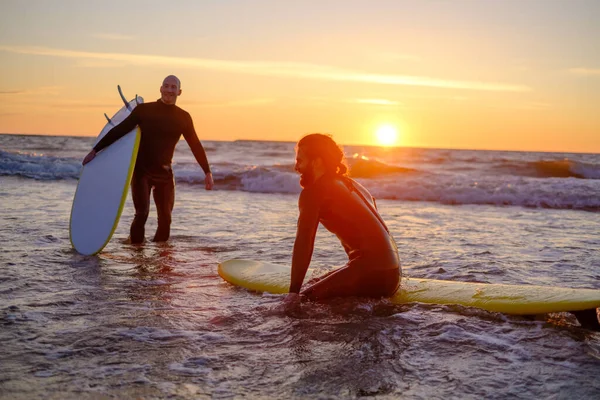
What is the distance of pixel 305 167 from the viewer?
11.8ft

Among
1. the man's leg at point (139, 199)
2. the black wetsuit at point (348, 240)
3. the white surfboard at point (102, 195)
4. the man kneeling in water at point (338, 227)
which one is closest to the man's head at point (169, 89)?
the white surfboard at point (102, 195)

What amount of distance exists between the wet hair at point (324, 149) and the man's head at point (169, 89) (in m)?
2.91

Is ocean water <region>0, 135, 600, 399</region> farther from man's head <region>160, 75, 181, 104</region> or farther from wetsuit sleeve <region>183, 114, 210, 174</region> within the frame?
man's head <region>160, 75, 181, 104</region>

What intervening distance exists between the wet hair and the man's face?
3cm

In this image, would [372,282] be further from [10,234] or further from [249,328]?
[10,234]

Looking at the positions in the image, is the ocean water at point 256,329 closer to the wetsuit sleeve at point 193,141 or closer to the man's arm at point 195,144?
the man's arm at point 195,144

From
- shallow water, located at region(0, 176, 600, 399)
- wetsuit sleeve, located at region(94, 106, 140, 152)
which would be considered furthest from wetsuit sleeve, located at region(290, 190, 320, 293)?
wetsuit sleeve, located at region(94, 106, 140, 152)

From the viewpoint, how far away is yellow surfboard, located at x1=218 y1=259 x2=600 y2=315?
3643 millimetres

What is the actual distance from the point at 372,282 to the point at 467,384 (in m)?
1.12

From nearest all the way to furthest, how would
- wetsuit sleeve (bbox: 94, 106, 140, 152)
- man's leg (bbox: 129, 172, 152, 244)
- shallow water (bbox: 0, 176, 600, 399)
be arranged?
shallow water (bbox: 0, 176, 600, 399)
wetsuit sleeve (bbox: 94, 106, 140, 152)
man's leg (bbox: 129, 172, 152, 244)

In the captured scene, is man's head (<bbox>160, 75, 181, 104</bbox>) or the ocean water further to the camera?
man's head (<bbox>160, 75, 181, 104</bbox>)

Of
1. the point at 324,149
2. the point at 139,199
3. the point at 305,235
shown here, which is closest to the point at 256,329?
the point at 305,235

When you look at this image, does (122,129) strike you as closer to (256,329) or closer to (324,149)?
(324,149)

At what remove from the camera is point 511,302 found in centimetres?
382
